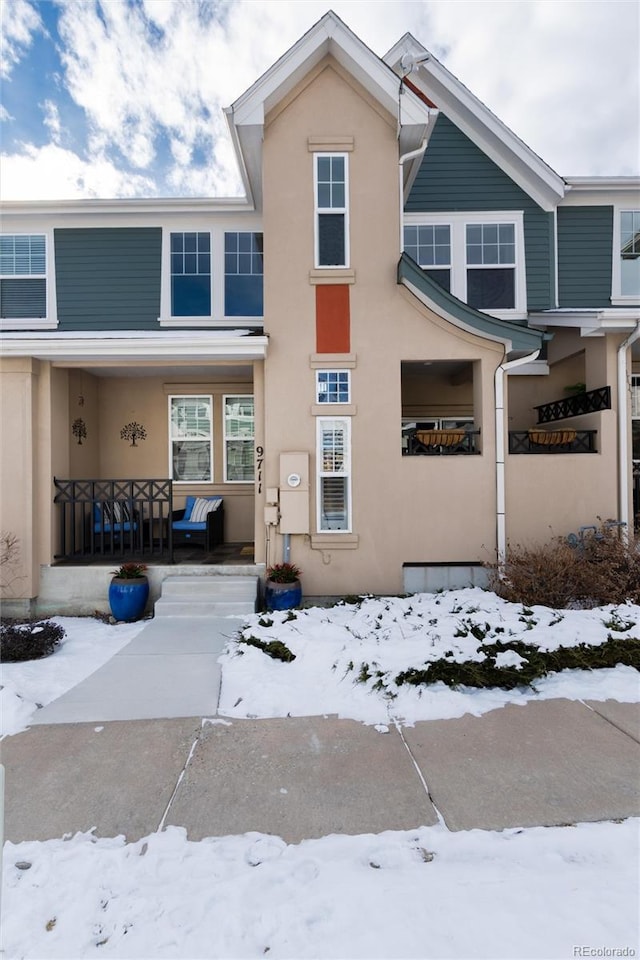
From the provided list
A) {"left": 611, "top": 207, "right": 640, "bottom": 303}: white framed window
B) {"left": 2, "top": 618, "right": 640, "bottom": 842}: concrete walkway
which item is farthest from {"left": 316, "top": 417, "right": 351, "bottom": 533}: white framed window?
{"left": 611, "top": 207, "right": 640, "bottom": 303}: white framed window

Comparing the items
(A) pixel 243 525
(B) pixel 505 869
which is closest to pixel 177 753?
(B) pixel 505 869

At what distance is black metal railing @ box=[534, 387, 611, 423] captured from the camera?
6.90 metres

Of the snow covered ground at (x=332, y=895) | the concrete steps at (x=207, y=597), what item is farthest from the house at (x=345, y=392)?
the snow covered ground at (x=332, y=895)

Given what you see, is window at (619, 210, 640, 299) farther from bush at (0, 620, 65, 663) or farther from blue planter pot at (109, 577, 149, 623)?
bush at (0, 620, 65, 663)

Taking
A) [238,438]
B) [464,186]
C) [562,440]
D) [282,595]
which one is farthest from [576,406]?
[238,438]

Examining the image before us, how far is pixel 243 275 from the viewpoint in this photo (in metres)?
8.74

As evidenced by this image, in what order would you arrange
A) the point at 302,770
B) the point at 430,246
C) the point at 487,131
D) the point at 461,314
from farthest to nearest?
the point at 430,246 < the point at 487,131 < the point at 461,314 < the point at 302,770

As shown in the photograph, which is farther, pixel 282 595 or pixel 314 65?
pixel 314 65

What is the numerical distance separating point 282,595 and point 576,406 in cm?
569

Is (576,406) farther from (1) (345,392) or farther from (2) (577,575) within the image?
(1) (345,392)

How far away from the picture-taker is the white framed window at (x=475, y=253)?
8578mm

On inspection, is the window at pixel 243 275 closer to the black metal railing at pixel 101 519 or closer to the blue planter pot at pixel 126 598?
the black metal railing at pixel 101 519

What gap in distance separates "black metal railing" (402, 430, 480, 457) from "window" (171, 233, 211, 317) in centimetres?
492

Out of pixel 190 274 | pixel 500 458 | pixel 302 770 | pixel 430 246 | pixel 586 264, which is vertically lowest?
pixel 302 770
